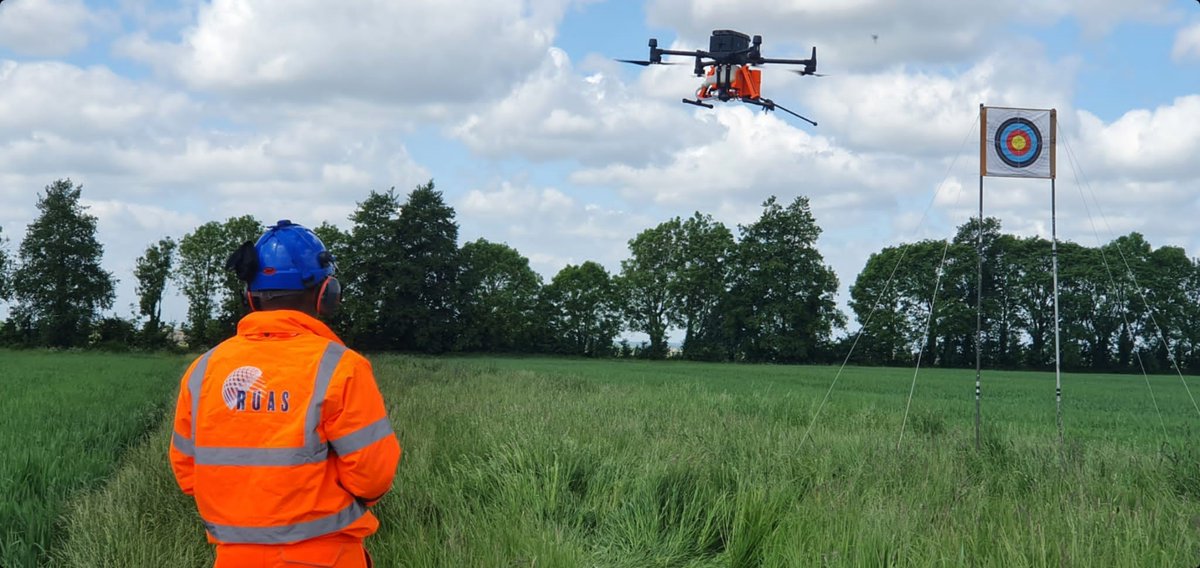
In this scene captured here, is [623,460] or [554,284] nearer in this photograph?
[623,460]

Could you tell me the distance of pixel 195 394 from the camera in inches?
146

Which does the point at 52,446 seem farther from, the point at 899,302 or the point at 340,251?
the point at 899,302

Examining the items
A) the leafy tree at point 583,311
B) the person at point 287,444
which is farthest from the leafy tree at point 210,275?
the person at point 287,444

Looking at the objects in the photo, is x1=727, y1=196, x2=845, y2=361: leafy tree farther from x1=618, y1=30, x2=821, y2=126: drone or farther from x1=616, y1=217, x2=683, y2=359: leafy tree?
x1=618, y1=30, x2=821, y2=126: drone

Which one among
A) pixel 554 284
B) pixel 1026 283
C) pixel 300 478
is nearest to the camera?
pixel 300 478

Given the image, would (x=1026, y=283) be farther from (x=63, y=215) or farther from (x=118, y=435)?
(x=63, y=215)

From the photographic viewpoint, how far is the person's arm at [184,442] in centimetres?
383

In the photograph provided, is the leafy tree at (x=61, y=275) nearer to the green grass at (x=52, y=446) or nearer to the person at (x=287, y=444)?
the green grass at (x=52, y=446)

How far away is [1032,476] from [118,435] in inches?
472

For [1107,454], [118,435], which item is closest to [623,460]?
[1107,454]

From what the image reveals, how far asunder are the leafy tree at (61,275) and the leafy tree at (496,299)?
29.8 m

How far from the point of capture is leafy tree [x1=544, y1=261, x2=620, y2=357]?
265 ft

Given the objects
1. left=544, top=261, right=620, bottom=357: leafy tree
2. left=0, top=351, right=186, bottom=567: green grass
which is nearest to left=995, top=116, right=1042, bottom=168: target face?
left=0, top=351, right=186, bottom=567: green grass

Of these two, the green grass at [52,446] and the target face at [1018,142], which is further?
the target face at [1018,142]
